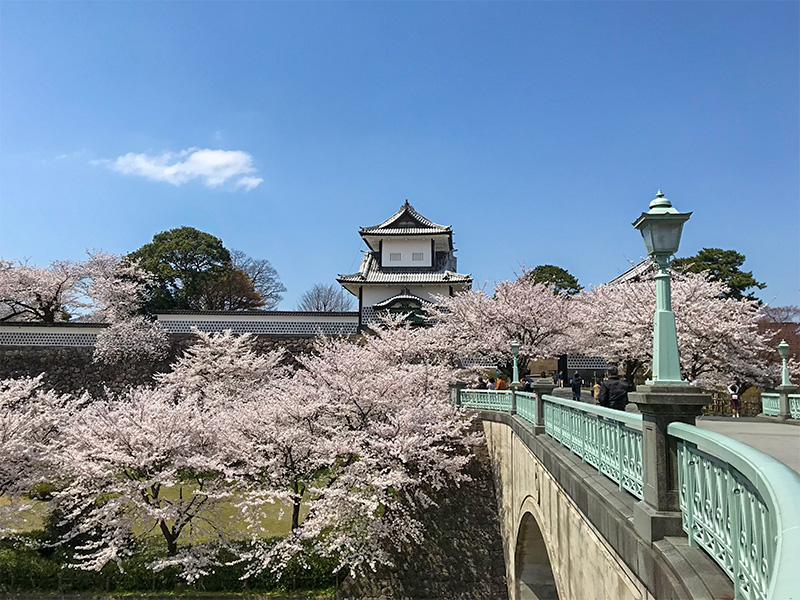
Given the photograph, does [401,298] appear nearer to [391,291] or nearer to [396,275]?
[391,291]

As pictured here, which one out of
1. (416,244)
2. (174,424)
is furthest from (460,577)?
(416,244)

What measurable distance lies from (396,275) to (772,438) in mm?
24524

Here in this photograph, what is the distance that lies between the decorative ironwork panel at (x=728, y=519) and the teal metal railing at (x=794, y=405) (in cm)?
1278

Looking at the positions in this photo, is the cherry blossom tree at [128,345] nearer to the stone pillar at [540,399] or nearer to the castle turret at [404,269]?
the castle turret at [404,269]

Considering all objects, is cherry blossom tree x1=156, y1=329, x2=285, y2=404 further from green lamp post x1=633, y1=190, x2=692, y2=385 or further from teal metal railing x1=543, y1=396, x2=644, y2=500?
green lamp post x1=633, y1=190, x2=692, y2=385

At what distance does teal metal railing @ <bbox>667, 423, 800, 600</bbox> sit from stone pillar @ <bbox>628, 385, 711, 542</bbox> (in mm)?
68

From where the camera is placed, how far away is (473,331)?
78.9 ft

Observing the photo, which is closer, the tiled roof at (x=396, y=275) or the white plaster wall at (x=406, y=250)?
the tiled roof at (x=396, y=275)

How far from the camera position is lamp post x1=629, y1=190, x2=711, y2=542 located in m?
3.63

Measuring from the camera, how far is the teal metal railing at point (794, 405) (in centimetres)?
1351

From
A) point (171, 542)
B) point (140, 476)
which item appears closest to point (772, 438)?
point (171, 542)

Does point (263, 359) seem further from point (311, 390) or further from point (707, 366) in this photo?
point (707, 366)

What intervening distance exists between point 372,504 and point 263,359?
12668 millimetres

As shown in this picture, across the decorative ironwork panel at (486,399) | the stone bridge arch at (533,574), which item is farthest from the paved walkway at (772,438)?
the decorative ironwork panel at (486,399)
